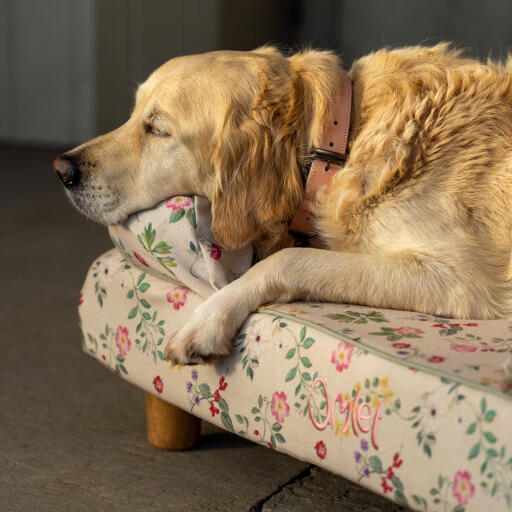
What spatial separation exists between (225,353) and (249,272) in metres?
0.22

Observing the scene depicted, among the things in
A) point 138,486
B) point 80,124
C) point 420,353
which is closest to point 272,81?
point 420,353

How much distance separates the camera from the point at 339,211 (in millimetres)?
2150

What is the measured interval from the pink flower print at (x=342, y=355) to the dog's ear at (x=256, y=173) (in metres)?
0.54

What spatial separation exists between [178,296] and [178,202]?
0.25 m

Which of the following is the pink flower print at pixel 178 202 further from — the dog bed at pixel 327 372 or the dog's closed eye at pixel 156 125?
the dog's closed eye at pixel 156 125

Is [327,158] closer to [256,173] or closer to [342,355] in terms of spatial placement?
[256,173]

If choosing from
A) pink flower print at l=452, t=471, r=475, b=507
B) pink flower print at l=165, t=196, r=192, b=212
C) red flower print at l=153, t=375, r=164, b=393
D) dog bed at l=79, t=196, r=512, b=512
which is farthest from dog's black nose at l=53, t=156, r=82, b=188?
pink flower print at l=452, t=471, r=475, b=507

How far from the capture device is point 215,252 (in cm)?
212

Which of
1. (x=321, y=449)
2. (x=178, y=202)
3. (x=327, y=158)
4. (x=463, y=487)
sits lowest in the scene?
(x=321, y=449)

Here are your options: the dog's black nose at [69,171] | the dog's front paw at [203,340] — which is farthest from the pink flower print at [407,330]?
the dog's black nose at [69,171]

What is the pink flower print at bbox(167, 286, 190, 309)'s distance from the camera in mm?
2133

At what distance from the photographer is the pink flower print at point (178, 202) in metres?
2.16

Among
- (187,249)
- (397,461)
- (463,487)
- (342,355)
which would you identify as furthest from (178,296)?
(463,487)

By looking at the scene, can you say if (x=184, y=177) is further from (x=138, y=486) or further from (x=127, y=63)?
(x=127, y=63)
